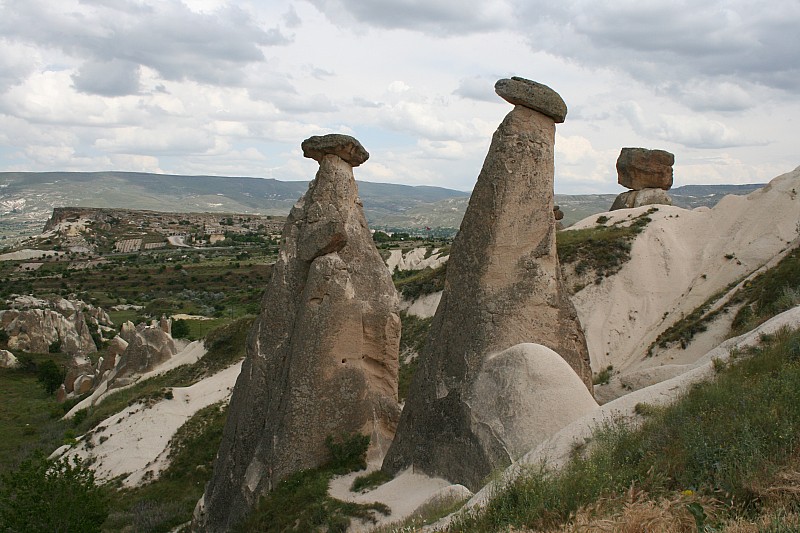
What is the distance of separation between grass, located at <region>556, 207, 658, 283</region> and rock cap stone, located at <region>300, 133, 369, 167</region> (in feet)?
46.5

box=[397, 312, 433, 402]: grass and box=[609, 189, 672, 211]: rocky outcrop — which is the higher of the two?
box=[609, 189, 672, 211]: rocky outcrop

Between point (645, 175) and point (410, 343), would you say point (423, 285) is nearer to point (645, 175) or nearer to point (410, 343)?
point (410, 343)

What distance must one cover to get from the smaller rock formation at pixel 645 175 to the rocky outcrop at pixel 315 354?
2396cm

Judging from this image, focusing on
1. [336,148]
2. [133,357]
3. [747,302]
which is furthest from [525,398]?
[133,357]

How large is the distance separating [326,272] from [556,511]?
6501 mm

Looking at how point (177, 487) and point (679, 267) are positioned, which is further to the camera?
point (679, 267)

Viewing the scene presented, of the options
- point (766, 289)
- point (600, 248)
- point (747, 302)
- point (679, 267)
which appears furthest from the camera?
point (600, 248)

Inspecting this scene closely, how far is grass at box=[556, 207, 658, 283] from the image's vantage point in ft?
81.7

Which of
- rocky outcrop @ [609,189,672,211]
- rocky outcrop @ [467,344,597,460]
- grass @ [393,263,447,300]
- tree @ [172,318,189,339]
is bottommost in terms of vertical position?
tree @ [172,318,189,339]

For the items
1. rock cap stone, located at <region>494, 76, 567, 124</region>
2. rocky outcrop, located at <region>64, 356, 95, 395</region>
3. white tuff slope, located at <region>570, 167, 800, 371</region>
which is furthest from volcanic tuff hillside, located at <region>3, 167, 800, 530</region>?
rock cap stone, located at <region>494, 76, 567, 124</region>

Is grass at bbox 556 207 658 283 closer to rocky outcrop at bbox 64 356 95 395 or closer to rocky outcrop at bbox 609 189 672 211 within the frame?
rocky outcrop at bbox 609 189 672 211

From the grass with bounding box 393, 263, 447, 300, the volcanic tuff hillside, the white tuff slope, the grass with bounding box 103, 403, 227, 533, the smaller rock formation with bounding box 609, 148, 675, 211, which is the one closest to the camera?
the grass with bounding box 103, 403, 227, 533

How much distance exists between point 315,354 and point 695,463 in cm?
641

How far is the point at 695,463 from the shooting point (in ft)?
17.8
